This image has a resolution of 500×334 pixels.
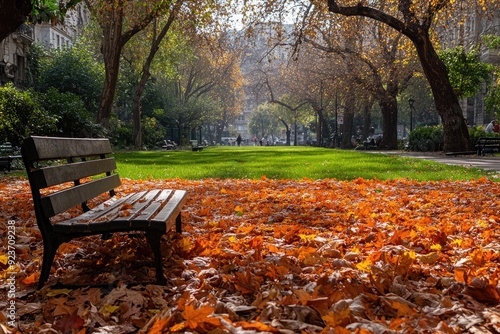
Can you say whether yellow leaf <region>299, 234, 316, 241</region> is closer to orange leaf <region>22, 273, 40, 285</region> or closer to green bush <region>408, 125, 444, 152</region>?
orange leaf <region>22, 273, 40, 285</region>

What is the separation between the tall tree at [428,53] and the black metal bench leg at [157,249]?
628 inches

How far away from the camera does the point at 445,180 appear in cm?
1014

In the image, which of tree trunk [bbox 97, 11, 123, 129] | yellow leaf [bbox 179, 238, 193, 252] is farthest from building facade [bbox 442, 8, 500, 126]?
yellow leaf [bbox 179, 238, 193, 252]

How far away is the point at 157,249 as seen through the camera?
3.23 meters

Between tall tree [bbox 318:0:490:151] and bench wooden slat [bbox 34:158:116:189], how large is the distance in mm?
14600

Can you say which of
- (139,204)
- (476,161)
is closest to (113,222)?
(139,204)

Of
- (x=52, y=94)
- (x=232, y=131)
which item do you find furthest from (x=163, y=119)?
(x=232, y=131)

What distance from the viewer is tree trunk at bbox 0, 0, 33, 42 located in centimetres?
809

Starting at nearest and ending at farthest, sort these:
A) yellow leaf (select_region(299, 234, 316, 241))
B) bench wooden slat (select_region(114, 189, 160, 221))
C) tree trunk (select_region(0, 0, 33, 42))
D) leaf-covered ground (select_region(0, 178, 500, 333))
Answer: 1. leaf-covered ground (select_region(0, 178, 500, 333))
2. bench wooden slat (select_region(114, 189, 160, 221))
3. yellow leaf (select_region(299, 234, 316, 241))
4. tree trunk (select_region(0, 0, 33, 42))

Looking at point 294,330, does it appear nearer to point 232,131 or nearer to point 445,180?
point 445,180

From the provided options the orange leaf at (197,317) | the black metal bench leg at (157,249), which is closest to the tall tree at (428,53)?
the black metal bench leg at (157,249)

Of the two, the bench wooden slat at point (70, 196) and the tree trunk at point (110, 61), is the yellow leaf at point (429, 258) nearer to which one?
the bench wooden slat at point (70, 196)

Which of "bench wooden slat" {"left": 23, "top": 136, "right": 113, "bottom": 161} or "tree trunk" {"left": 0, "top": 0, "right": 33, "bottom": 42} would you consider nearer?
"bench wooden slat" {"left": 23, "top": 136, "right": 113, "bottom": 161}

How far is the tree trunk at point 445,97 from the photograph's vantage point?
1962 cm
